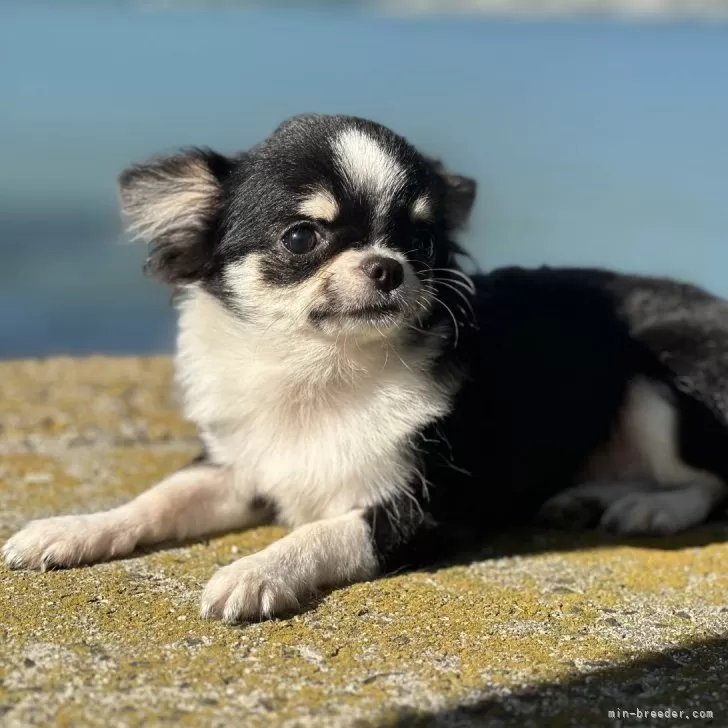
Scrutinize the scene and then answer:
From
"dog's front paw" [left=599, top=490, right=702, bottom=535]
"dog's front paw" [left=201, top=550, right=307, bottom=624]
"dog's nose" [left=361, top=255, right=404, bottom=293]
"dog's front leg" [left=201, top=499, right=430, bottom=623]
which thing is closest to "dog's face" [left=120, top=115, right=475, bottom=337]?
"dog's nose" [left=361, top=255, right=404, bottom=293]

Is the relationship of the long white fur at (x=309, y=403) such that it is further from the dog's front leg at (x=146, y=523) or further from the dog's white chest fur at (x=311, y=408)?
the dog's front leg at (x=146, y=523)

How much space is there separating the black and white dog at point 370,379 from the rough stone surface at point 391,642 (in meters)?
0.12

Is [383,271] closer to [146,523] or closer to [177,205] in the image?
[177,205]

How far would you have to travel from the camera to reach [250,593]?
Answer: 262cm

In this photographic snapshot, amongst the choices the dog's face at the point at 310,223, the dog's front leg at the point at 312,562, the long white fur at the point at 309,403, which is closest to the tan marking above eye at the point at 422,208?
the dog's face at the point at 310,223

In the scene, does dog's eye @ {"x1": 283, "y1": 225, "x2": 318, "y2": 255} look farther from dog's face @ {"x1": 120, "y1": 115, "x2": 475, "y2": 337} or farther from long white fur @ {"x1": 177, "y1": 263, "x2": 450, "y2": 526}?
long white fur @ {"x1": 177, "y1": 263, "x2": 450, "y2": 526}

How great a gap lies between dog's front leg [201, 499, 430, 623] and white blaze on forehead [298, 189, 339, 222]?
947 mm

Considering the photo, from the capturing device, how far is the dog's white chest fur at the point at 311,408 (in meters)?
3.14

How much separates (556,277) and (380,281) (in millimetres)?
1221

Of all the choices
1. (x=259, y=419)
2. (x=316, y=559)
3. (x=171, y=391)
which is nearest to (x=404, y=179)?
(x=259, y=419)

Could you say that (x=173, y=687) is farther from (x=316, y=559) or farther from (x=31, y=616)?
(x=316, y=559)

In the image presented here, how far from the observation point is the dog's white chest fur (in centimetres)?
314

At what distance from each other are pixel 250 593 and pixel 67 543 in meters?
0.66

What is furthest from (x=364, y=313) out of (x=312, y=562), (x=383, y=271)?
(x=312, y=562)
